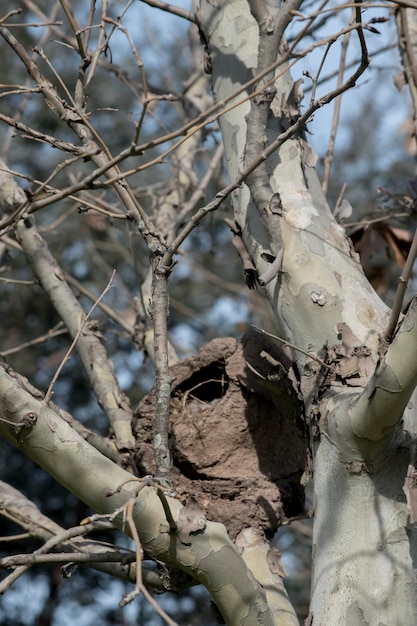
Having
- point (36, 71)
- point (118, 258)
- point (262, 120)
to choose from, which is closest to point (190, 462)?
point (262, 120)

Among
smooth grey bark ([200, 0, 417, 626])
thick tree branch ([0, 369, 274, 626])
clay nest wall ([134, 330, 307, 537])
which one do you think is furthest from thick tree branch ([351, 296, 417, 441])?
clay nest wall ([134, 330, 307, 537])

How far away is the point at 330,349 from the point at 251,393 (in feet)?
2.35

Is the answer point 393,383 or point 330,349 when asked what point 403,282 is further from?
point 330,349

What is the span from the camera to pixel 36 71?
2.37m

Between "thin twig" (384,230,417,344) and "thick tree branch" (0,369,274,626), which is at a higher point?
"thin twig" (384,230,417,344)

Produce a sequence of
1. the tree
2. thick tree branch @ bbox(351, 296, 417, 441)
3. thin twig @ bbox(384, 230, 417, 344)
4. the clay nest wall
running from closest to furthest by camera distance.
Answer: thin twig @ bbox(384, 230, 417, 344)
thick tree branch @ bbox(351, 296, 417, 441)
the tree
the clay nest wall

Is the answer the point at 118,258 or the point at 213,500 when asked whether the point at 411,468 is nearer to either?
the point at 213,500

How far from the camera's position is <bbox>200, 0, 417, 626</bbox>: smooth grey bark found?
1951 millimetres

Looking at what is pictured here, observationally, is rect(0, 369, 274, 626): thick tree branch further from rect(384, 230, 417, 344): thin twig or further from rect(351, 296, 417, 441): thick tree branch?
rect(384, 230, 417, 344): thin twig

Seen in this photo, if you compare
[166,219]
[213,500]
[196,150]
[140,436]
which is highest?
[196,150]

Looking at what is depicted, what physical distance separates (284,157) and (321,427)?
0.90 meters

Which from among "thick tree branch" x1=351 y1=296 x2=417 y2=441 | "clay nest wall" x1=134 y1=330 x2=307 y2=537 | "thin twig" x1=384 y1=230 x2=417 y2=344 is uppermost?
"thin twig" x1=384 y1=230 x2=417 y2=344

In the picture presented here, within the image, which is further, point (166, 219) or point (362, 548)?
point (166, 219)

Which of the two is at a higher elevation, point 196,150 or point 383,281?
point 196,150
